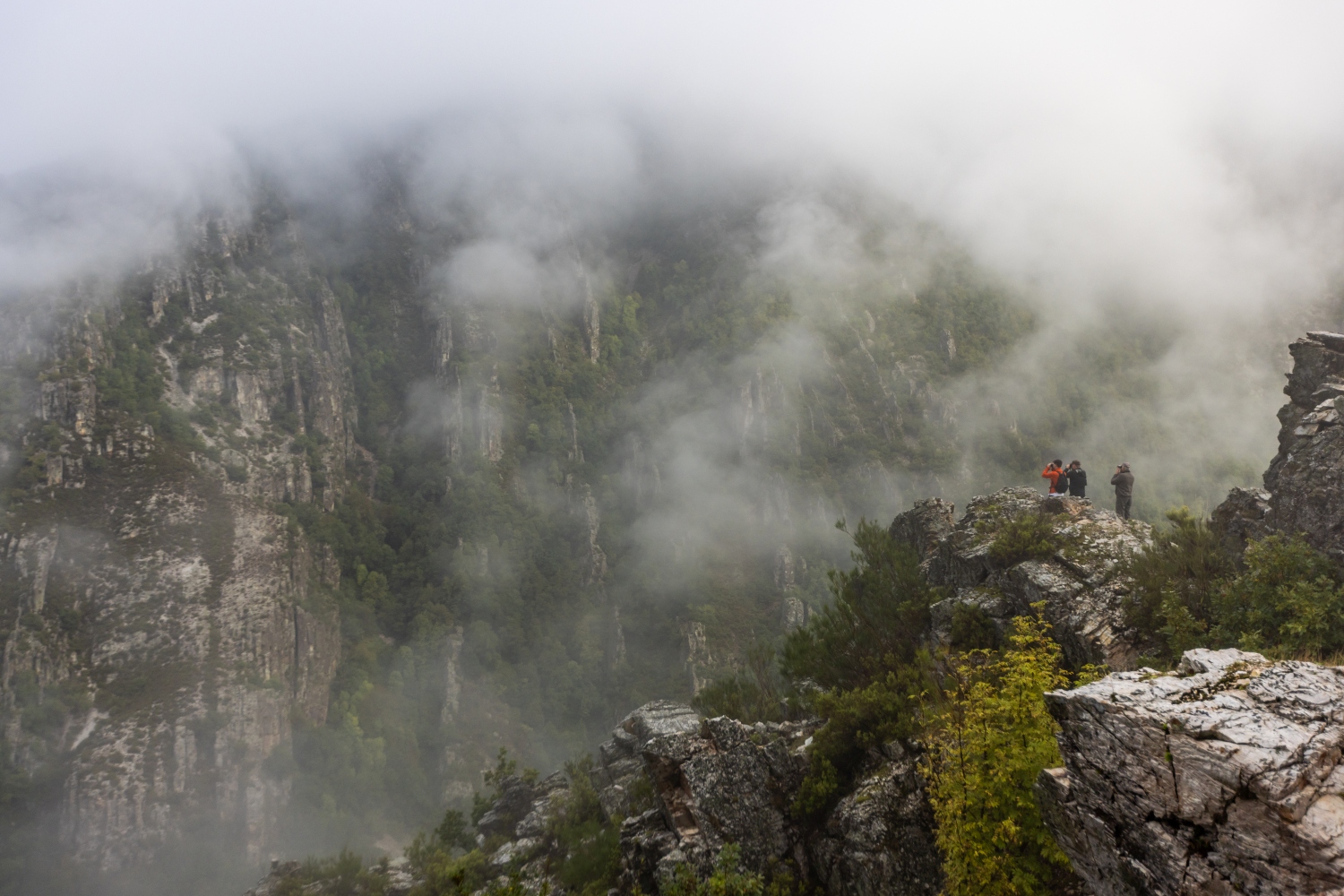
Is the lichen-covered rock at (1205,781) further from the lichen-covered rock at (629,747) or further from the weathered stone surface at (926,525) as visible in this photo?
the lichen-covered rock at (629,747)

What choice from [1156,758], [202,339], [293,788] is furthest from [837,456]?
[1156,758]

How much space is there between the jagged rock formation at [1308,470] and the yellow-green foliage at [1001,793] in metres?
9.02

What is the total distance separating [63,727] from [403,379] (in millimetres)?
116296

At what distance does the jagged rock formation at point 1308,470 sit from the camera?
17.2 m

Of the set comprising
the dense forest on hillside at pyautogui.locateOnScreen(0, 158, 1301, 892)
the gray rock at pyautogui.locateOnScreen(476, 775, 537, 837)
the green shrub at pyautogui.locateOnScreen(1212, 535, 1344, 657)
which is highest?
the dense forest on hillside at pyautogui.locateOnScreen(0, 158, 1301, 892)

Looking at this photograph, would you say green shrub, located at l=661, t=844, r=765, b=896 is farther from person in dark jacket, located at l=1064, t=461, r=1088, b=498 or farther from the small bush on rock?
person in dark jacket, located at l=1064, t=461, r=1088, b=498

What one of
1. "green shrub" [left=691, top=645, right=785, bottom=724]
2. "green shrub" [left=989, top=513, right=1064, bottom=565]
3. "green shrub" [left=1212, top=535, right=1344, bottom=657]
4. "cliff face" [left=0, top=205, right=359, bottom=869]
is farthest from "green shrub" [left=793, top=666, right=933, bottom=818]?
"cliff face" [left=0, top=205, right=359, bottom=869]

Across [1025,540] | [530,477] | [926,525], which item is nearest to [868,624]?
[1025,540]

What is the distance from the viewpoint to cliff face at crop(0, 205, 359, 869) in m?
95.6

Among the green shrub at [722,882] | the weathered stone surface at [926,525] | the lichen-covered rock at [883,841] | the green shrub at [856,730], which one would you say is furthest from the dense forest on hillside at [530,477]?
the lichen-covered rock at [883,841]

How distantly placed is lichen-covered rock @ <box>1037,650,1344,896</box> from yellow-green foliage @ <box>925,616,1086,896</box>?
38.4 inches

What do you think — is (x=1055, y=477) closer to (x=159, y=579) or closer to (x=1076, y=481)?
(x=1076, y=481)

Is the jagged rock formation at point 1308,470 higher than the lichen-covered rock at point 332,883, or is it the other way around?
the jagged rock formation at point 1308,470

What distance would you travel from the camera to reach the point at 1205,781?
1010 centimetres
